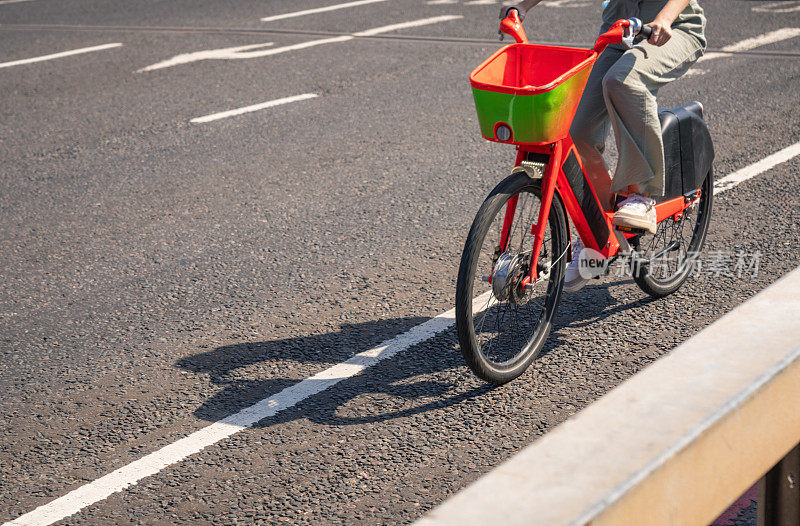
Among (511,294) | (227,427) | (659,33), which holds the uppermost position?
(659,33)

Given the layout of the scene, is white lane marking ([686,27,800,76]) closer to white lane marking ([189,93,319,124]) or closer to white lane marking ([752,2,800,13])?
white lane marking ([752,2,800,13])

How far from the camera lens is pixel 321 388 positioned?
144 inches

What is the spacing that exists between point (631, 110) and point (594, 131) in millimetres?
218

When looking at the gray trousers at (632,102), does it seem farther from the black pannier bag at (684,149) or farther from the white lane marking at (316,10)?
the white lane marking at (316,10)

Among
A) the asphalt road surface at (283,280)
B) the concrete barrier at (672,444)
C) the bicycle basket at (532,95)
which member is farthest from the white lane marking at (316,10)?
the concrete barrier at (672,444)

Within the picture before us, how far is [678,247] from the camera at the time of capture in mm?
4617

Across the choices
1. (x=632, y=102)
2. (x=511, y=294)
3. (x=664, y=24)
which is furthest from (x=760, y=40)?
(x=511, y=294)

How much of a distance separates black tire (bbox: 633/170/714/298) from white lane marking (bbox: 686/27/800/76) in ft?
17.4

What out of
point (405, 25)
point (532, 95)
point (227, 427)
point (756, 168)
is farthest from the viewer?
point (405, 25)

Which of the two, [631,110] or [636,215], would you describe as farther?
[636,215]

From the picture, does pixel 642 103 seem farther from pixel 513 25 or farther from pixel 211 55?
pixel 211 55

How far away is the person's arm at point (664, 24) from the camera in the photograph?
135 inches

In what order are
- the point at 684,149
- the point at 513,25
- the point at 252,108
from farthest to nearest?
the point at 252,108
the point at 684,149
the point at 513,25

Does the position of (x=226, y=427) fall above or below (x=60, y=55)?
below
